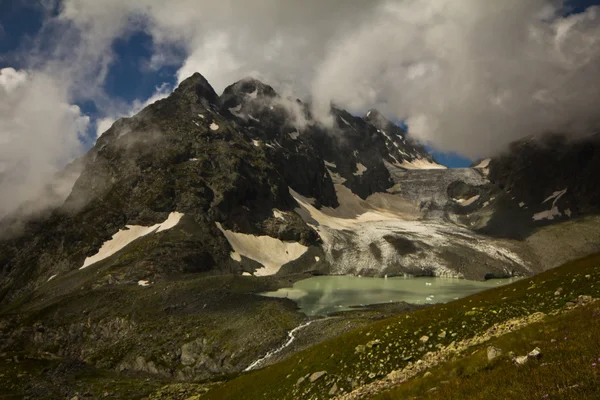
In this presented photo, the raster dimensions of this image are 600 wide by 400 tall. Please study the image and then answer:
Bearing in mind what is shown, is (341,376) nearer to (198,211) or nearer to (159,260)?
(159,260)

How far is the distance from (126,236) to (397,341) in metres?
177

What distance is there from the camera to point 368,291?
129875mm

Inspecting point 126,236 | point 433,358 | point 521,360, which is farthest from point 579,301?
point 126,236

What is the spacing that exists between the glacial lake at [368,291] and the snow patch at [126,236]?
243ft

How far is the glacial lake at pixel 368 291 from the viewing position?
107375mm

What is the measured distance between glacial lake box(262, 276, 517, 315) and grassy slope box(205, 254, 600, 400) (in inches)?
2344

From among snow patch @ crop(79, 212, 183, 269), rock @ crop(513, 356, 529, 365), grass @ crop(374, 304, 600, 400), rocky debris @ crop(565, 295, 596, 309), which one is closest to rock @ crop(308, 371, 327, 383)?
grass @ crop(374, 304, 600, 400)

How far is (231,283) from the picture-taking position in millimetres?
120625

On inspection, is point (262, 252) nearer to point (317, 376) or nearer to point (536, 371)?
point (317, 376)

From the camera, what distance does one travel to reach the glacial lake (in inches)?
4227

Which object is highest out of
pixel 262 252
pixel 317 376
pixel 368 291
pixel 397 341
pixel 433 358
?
pixel 262 252

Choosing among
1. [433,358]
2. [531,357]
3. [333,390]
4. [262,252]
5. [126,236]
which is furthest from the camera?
[262,252]

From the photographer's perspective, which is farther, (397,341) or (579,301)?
(397,341)

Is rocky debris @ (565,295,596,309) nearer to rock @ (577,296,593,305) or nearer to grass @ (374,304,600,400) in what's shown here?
rock @ (577,296,593,305)
